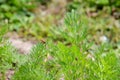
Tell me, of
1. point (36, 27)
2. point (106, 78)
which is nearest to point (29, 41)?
point (36, 27)

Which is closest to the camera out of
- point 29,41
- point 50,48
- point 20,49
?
point 50,48

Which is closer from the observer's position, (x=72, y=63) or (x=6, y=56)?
(x=72, y=63)

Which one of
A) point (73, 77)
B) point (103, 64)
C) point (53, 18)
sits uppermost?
point (103, 64)

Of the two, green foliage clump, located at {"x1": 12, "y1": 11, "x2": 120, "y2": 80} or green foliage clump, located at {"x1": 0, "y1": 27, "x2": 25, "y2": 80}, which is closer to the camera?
green foliage clump, located at {"x1": 12, "y1": 11, "x2": 120, "y2": 80}

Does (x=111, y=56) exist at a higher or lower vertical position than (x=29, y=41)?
higher

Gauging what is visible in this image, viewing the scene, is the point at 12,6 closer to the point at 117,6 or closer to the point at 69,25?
the point at 117,6

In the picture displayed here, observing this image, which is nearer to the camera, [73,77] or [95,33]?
[73,77]

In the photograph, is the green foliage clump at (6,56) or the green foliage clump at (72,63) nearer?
the green foliage clump at (72,63)

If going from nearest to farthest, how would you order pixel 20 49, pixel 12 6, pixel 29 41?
pixel 20 49
pixel 29 41
pixel 12 6
